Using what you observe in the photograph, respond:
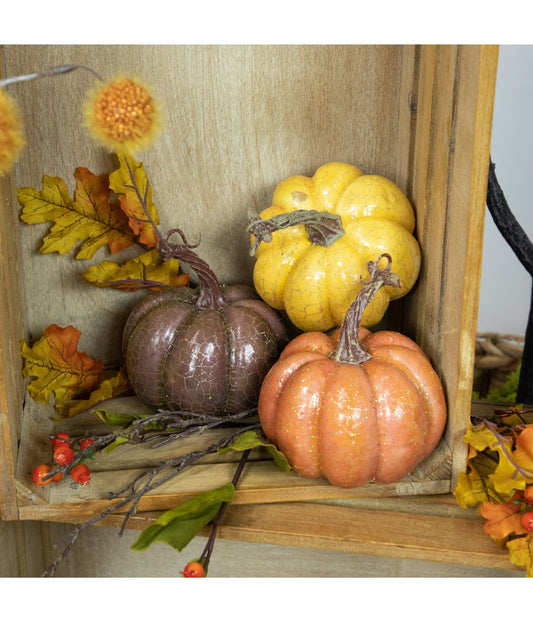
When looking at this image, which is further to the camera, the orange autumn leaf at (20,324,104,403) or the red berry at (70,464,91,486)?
the orange autumn leaf at (20,324,104,403)

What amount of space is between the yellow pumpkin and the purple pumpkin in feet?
0.17

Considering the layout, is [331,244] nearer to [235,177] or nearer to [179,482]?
[235,177]

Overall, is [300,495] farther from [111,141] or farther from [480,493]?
[111,141]

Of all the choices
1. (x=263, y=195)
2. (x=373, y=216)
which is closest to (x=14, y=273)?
(x=263, y=195)

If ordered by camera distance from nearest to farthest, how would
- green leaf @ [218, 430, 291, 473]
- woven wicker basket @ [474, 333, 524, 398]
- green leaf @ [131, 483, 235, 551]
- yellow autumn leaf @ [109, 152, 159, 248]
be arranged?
1. green leaf @ [131, 483, 235, 551]
2. green leaf @ [218, 430, 291, 473]
3. yellow autumn leaf @ [109, 152, 159, 248]
4. woven wicker basket @ [474, 333, 524, 398]

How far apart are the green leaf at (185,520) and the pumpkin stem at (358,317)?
18cm

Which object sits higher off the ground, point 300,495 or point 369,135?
point 369,135

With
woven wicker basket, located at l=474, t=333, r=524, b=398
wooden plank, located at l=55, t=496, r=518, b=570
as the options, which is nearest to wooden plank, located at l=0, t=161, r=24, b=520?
wooden plank, located at l=55, t=496, r=518, b=570

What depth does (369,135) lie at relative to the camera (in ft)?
2.83

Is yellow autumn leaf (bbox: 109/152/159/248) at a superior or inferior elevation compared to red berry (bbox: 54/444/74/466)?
superior

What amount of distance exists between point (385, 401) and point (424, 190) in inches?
9.6

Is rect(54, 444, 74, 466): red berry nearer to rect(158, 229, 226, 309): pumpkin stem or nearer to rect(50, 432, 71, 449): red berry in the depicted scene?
rect(50, 432, 71, 449): red berry

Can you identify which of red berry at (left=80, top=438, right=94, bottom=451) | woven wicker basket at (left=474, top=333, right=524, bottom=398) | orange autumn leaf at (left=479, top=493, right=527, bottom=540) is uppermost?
red berry at (left=80, top=438, right=94, bottom=451)

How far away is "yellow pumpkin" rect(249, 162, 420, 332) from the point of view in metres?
0.76
